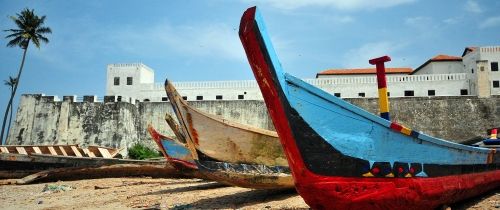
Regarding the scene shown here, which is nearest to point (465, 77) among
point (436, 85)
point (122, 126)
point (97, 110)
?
point (436, 85)

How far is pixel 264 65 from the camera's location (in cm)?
324

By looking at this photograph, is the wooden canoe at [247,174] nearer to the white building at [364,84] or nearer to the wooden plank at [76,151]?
the wooden plank at [76,151]

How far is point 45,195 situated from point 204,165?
4234 mm

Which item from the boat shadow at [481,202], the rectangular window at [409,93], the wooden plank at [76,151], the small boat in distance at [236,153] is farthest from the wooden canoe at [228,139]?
the rectangular window at [409,93]

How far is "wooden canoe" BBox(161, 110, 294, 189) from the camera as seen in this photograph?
19.1 ft

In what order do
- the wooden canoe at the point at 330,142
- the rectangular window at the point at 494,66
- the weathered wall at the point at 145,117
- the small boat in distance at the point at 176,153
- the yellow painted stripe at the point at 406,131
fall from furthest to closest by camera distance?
the rectangular window at the point at 494,66, the weathered wall at the point at 145,117, the small boat in distance at the point at 176,153, the yellow painted stripe at the point at 406,131, the wooden canoe at the point at 330,142

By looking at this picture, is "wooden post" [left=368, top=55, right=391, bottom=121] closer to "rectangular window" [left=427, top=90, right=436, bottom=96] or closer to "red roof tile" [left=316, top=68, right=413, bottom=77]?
"rectangular window" [left=427, top=90, right=436, bottom=96]

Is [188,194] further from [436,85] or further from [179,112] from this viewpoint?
[436,85]

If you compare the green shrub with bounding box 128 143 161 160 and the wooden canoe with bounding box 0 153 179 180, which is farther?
the green shrub with bounding box 128 143 161 160

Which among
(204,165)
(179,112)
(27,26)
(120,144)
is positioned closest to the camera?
(204,165)

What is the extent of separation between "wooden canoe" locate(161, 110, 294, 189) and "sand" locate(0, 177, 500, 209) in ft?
0.91

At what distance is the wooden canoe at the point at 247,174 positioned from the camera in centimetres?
583

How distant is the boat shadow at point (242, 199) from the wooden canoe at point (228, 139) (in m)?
0.62

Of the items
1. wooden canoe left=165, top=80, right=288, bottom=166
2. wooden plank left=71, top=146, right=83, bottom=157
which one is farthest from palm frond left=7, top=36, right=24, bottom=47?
wooden canoe left=165, top=80, right=288, bottom=166
